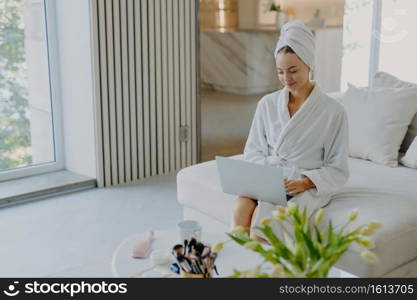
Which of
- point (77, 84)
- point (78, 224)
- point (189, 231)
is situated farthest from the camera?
point (77, 84)

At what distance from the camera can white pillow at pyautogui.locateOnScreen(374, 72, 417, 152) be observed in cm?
320

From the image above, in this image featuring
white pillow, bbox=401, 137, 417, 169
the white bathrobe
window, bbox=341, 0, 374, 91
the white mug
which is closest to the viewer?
the white mug

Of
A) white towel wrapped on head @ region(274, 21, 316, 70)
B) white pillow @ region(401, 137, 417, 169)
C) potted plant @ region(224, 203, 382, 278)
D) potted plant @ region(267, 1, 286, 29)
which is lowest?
white pillow @ region(401, 137, 417, 169)

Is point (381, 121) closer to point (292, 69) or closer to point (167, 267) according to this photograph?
point (292, 69)

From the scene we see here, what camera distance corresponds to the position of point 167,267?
192cm

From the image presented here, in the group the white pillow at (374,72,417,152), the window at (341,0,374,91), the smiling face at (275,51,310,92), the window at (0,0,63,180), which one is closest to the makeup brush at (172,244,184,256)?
the smiling face at (275,51,310,92)

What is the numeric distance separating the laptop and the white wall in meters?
2.01

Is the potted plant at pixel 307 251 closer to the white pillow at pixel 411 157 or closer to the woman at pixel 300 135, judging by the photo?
the woman at pixel 300 135

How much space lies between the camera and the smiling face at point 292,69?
7.97ft

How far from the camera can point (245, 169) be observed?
7.73 feet

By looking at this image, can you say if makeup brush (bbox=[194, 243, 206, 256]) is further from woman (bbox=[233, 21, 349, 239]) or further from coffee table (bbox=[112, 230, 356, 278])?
woman (bbox=[233, 21, 349, 239])

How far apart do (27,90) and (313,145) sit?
2.65m

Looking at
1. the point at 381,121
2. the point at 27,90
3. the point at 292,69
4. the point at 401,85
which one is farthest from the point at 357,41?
the point at 292,69

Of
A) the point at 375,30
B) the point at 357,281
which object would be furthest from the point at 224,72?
the point at 357,281
